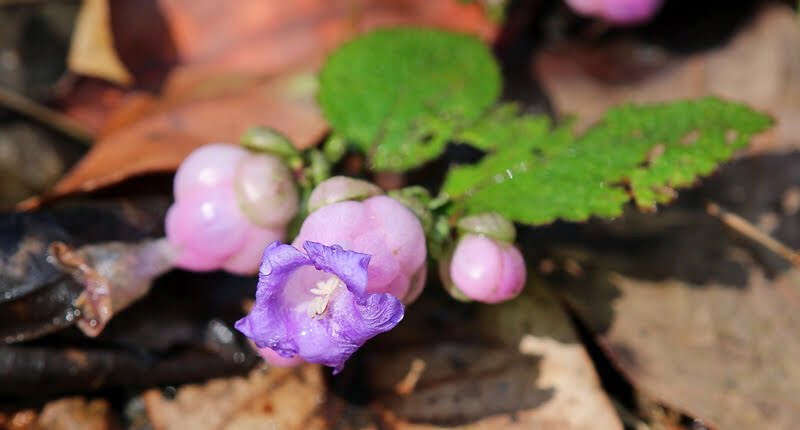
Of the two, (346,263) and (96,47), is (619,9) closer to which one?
(346,263)

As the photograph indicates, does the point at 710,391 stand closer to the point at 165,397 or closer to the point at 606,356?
the point at 606,356

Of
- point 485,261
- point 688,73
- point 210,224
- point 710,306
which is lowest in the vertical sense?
point 710,306

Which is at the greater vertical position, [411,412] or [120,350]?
[120,350]

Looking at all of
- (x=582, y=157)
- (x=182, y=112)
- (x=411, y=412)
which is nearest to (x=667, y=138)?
(x=582, y=157)

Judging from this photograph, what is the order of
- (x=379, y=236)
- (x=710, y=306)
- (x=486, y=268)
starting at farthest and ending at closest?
(x=710, y=306) < (x=486, y=268) < (x=379, y=236)

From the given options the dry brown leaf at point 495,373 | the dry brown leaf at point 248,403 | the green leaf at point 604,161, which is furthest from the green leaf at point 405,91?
the dry brown leaf at point 248,403

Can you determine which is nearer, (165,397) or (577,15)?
(165,397)

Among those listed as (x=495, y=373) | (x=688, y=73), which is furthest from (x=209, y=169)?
(x=688, y=73)

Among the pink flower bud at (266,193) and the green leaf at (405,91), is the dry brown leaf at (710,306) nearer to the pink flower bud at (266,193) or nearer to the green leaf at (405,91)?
the green leaf at (405,91)
